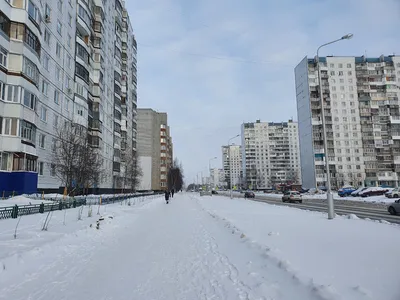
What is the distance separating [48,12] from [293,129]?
15638 centimetres

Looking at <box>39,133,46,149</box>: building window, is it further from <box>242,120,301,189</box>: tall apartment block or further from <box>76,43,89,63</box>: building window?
<box>242,120,301,189</box>: tall apartment block

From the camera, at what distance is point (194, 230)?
12188mm

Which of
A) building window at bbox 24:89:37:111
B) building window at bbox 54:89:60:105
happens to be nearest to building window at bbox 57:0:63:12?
building window at bbox 54:89:60:105

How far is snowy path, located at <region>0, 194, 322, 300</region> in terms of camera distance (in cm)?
475

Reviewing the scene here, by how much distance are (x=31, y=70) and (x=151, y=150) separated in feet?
271

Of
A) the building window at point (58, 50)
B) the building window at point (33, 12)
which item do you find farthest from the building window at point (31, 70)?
the building window at point (58, 50)

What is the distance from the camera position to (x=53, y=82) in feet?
108

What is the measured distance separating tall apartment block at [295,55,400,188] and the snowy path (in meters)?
82.0

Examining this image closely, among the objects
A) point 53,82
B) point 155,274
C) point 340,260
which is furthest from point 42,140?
point 340,260

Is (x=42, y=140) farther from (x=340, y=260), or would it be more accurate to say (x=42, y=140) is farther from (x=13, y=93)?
(x=340, y=260)

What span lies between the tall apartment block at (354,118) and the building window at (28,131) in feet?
242

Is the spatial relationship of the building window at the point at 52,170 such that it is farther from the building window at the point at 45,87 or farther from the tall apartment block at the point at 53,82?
the building window at the point at 45,87

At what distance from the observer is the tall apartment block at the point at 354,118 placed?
281 ft

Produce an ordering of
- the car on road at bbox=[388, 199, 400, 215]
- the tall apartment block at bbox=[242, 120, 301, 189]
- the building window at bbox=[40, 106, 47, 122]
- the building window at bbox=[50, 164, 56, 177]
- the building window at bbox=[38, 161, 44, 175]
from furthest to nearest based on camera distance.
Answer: the tall apartment block at bbox=[242, 120, 301, 189], the building window at bbox=[50, 164, 56, 177], the building window at bbox=[40, 106, 47, 122], the building window at bbox=[38, 161, 44, 175], the car on road at bbox=[388, 199, 400, 215]
